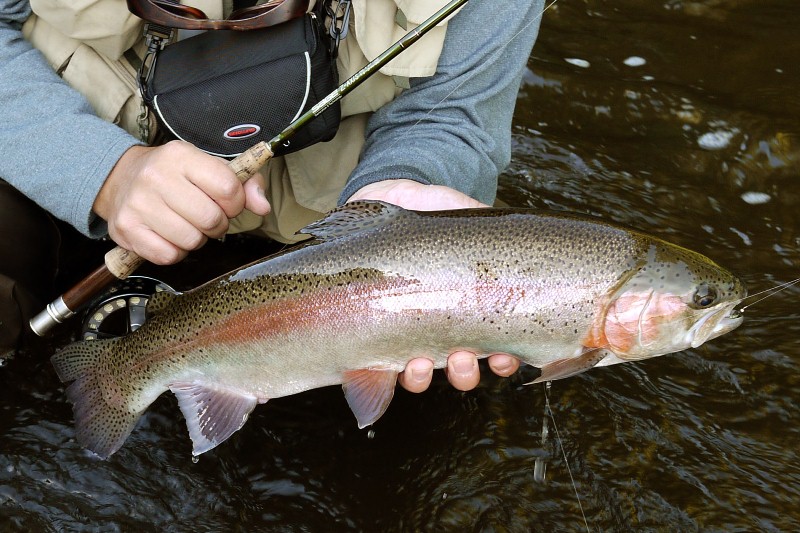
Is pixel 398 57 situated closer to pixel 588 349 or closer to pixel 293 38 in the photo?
pixel 293 38

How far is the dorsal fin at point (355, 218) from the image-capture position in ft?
6.85

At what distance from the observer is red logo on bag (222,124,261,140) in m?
2.41

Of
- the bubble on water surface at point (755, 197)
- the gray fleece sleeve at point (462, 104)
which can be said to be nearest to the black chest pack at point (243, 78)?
the gray fleece sleeve at point (462, 104)

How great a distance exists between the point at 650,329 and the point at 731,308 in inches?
9.5

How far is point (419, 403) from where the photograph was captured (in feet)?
9.35

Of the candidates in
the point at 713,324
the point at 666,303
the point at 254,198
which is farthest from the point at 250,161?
the point at 713,324

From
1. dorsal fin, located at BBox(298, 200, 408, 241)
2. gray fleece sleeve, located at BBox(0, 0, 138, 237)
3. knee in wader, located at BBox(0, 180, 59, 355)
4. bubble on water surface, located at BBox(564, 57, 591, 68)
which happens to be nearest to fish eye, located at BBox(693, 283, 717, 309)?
dorsal fin, located at BBox(298, 200, 408, 241)

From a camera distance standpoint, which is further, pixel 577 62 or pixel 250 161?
pixel 577 62

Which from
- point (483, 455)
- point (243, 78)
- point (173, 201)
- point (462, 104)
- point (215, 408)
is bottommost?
point (483, 455)

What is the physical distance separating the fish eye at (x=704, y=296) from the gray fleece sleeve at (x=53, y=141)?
1.52m

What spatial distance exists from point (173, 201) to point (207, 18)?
0.63 m

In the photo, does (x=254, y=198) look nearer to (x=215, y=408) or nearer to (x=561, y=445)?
(x=215, y=408)

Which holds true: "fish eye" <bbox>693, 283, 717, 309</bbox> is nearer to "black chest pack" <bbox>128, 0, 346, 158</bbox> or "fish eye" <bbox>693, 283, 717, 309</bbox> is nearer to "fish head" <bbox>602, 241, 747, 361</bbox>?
"fish head" <bbox>602, 241, 747, 361</bbox>

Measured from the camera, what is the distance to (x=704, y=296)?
6.78 ft
